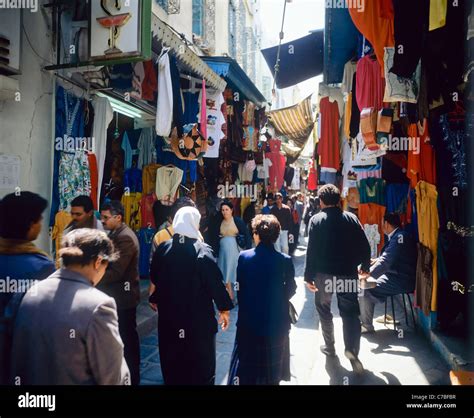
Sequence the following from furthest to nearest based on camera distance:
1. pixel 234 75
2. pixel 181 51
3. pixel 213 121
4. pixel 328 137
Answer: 1. pixel 234 75
2. pixel 328 137
3. pixel 213 121
4. pixel 181 51

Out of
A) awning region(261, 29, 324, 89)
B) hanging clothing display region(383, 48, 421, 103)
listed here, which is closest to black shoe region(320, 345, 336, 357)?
hanging clothing display region(383, 48, 421, 103)

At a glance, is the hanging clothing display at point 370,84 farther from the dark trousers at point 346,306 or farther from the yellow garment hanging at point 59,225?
the yellow garment hanging at point 59,225

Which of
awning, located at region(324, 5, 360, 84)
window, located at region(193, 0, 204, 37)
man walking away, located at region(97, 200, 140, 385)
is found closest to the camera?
man walking away, located at region(97, 200, 140, 385)

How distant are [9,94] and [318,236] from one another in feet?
12.5

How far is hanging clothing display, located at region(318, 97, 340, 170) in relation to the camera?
867 centimetres

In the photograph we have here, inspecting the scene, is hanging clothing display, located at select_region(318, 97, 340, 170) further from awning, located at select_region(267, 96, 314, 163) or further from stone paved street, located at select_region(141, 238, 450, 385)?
stone paved street, located at select_region(141, 238, 450, 385)

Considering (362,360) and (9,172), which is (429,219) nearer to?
(362,360)

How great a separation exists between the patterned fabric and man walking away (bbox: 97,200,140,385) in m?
1.29

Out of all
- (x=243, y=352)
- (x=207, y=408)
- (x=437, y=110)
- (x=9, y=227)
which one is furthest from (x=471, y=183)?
(x=9, y=227)

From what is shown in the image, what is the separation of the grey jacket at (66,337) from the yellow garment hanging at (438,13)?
11.2 ft

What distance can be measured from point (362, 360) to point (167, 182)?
14.3ft

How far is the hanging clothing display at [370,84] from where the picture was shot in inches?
207

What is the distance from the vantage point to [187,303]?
339cm

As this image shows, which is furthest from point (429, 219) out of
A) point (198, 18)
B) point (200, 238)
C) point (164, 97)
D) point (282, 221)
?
point (198, 18)
